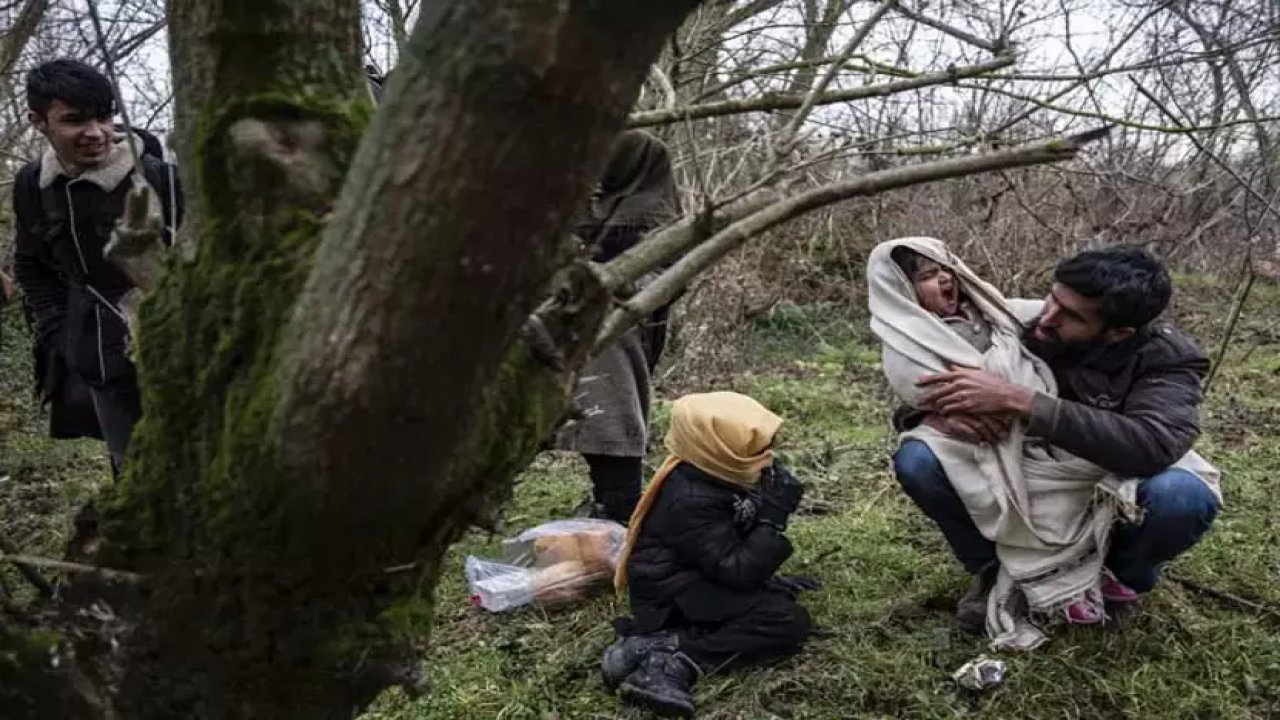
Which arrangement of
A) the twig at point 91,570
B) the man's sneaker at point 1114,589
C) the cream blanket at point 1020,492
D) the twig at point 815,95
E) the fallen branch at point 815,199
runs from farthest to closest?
the man's sneaker at point 1114,589 < the cream blanket at point 1020,492 < the twig at point 815,95 < the twig at point 91,570 < the fallen branch at point 815,199

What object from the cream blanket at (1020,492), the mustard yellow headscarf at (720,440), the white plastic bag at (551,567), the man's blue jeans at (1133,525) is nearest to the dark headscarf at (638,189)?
the mustard yellow headscarf at (720,440)

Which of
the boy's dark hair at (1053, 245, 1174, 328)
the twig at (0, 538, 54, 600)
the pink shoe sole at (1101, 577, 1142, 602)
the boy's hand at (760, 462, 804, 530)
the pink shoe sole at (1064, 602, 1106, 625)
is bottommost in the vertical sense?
the pink shoe sole at (1064, 602, 1106, 625)

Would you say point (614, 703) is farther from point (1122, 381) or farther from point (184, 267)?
point (184, 267)

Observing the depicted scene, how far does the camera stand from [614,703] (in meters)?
2.70

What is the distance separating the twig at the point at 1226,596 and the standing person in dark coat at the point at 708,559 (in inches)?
48.8

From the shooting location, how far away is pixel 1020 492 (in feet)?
8.77

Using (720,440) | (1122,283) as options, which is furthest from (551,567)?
(1122,283)

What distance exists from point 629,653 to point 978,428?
112 centimetres

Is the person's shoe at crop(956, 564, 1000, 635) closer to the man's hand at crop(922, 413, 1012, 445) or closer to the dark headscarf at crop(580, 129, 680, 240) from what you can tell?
the man's hand at crop(922, 413, 1012, 445)

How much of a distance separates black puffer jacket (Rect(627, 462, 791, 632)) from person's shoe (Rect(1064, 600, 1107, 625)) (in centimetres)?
77

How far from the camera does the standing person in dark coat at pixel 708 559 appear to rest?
2746 millimetres

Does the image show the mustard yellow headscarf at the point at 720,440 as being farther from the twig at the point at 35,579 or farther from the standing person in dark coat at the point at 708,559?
the twig at the point at 35,579

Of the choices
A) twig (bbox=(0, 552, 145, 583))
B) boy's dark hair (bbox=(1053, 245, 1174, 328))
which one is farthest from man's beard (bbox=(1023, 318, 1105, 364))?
twig (bbox=(0, 552, 145, 583))

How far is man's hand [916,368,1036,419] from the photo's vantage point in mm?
2604
